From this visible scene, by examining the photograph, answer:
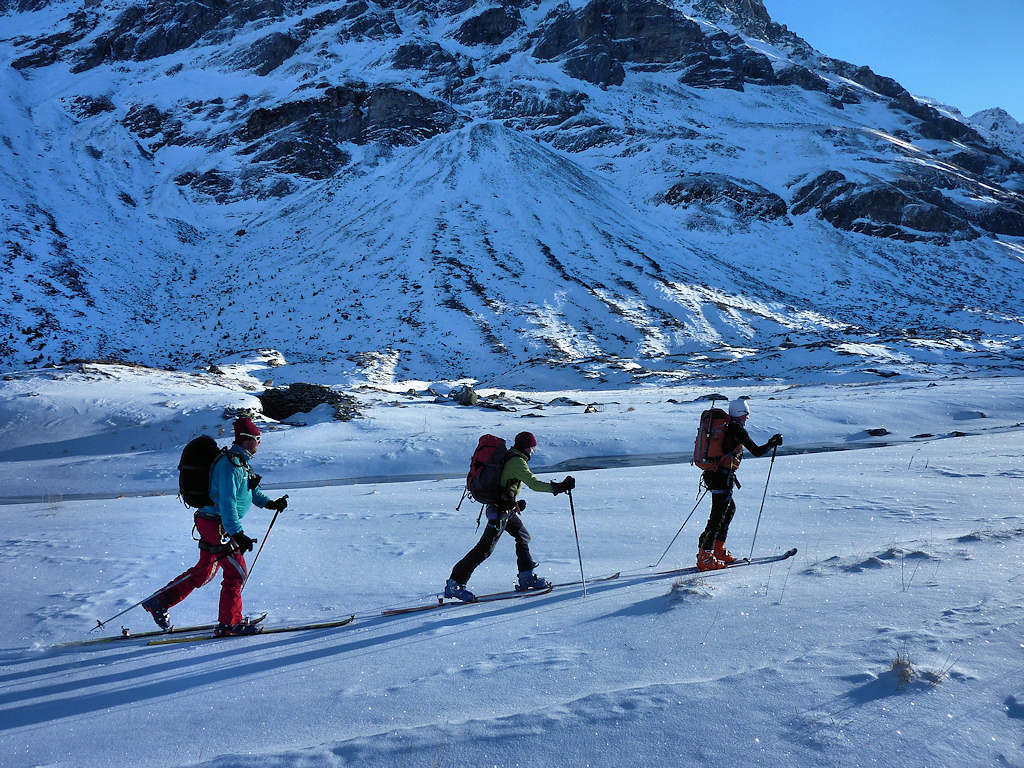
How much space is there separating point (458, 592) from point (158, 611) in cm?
282

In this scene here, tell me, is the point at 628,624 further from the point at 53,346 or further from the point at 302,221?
the point at 302,221

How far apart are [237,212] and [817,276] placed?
62.9m

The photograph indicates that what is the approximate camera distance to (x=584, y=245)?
5694 cm

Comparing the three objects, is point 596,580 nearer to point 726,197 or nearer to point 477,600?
point 477,600

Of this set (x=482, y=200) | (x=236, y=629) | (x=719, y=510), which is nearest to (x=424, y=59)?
(x=482, y=200)

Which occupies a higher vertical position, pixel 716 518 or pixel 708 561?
pixel 716 518

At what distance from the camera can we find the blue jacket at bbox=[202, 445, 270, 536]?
550 centimetres

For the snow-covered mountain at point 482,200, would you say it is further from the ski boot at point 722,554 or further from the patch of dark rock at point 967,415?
the ski boot at point 722,554

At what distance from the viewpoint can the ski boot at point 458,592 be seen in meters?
6.11

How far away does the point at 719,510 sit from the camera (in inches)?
281

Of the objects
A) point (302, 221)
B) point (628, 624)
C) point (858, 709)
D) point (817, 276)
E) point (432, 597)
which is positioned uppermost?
point (302, 221)

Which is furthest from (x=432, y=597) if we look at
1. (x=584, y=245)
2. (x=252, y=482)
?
(x=584, y=245)

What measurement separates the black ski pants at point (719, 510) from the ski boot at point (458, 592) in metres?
2.87

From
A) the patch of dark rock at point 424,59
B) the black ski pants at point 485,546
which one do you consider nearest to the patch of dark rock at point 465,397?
the black ski pants at point 485,546
